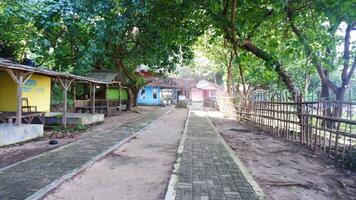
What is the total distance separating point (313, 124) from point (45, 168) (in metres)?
7.66

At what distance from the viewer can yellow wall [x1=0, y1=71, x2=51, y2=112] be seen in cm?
1368

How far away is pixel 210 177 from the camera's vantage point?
6090mm

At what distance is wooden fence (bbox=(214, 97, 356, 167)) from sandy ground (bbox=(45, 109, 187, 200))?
4.06 metres

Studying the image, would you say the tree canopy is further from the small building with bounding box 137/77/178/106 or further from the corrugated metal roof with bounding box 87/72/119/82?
the small building with bounding box 137/77/178/106

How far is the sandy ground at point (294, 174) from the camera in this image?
5.48m

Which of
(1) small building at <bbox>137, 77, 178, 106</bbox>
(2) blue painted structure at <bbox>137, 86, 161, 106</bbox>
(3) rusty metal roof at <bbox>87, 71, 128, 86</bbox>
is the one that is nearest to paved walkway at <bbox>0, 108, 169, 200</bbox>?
(3) rusty metal roof at <bbox>87, 71, 128, 86</bbox>

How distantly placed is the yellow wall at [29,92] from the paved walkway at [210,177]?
28.0 feet

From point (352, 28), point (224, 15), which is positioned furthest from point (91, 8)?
point (352, 28)

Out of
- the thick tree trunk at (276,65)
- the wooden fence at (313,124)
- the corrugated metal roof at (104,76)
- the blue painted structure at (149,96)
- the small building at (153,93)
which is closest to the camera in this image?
the wooden fence at (313,124)

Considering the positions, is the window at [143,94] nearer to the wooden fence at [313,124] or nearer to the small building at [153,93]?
the small building at [153,93]

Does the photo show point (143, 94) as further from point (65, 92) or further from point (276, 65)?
point (276, 65)

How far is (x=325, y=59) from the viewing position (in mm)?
9789

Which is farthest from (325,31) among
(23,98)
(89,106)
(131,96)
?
(131,96)

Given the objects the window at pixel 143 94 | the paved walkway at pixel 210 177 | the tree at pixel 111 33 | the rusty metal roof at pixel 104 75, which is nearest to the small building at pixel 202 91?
the window at pixel 143 94
